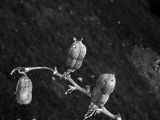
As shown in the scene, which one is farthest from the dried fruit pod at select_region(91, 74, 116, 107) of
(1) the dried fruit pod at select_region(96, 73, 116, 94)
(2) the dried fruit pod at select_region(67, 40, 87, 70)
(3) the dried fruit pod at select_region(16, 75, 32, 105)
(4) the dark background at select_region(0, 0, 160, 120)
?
(4) the dark background at select_region(0, 0, 160, 120)

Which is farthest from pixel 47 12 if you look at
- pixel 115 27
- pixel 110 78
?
pixel 110 78

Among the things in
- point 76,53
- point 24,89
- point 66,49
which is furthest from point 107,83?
point 66,49

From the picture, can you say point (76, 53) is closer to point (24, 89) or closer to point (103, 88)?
point (103, 88)

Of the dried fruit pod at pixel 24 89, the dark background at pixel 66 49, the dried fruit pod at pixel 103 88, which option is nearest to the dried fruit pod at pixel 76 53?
the dried fruit pod at pixel 103 88

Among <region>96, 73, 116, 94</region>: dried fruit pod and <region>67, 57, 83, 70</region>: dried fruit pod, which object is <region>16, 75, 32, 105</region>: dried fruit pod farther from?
<region>96, 73, 116, 94</region>: dried fruit pod

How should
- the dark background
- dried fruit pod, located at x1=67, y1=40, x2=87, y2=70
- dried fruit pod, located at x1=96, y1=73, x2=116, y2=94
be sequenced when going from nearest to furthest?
dried fruit pod, located at x1=96, y1=73, x2=116, y2=94 → dried fruit pod, located at x1=67, y1=40, x2=87, y2=70 → the dark background

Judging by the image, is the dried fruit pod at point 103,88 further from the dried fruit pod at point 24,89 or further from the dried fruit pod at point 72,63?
the dried fruit pod at point 24,89
